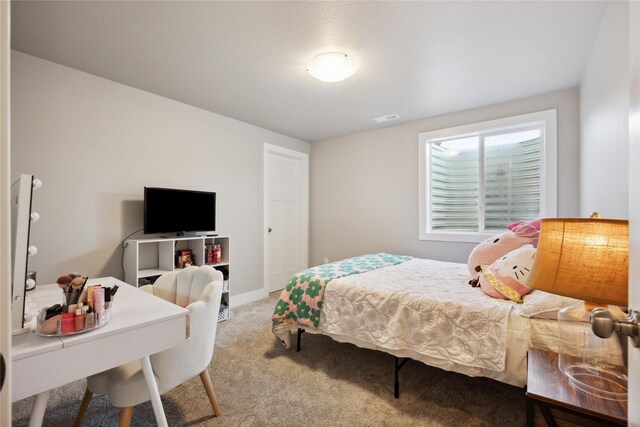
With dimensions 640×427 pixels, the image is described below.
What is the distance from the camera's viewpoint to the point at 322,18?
191 cm

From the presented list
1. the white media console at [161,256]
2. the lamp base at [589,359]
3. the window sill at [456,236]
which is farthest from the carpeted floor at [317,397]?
the window sill at [456,236]

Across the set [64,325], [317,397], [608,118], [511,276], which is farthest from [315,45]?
[317,397]

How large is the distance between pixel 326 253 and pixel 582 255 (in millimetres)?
4014

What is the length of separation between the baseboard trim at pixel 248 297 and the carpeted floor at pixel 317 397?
4.27 feet

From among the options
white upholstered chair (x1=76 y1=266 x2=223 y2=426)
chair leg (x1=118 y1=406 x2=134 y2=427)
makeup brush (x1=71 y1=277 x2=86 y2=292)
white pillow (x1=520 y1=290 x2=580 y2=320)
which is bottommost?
chair leg (x1=118 y1=406 x2=134 y2=427)

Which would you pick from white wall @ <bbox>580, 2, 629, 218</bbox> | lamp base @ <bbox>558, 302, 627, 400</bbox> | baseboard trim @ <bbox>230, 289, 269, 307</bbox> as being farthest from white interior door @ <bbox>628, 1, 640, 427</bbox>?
baseboard trim @ <bbox>230, 289, 269, 307</bbox>

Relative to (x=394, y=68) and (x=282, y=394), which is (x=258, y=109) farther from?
(x=282, y=394)

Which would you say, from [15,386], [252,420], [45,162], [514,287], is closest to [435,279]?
[514,287]

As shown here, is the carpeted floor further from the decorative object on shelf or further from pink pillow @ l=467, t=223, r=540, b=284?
the decorative object on shelf

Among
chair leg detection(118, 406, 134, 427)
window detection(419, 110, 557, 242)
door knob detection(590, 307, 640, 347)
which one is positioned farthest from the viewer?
window detection(419, 110, 557, 242)

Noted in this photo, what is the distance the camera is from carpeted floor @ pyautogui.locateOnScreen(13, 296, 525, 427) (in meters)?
1.74

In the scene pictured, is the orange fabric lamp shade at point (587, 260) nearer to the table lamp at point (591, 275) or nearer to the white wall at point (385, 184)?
the table lamp at point (591, 275)

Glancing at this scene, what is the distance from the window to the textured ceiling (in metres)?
0.44

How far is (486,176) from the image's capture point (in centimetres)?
362
